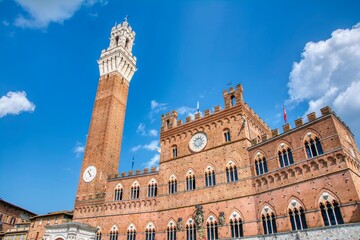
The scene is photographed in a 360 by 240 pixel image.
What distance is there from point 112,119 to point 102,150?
4.99 m

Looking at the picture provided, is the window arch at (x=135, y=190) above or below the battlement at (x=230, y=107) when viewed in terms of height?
below

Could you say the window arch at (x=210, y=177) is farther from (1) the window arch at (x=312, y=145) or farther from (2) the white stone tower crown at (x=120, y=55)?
(2) the white stone tower crown at (x=120, y=55)

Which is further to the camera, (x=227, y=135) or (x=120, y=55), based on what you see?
(x=120, y=55)

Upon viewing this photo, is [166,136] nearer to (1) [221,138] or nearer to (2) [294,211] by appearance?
(1) [221,138]

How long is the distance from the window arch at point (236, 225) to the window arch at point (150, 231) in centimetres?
836

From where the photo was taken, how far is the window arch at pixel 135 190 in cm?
3102

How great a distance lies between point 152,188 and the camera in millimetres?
30672

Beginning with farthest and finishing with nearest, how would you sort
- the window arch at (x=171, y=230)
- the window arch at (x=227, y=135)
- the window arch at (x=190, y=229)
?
1. the window arch at (x=227, y=135)
2. the window arch at (x=171, y=230)
3. the window arch at (x=190, y=229)

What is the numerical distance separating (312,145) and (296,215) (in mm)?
5312

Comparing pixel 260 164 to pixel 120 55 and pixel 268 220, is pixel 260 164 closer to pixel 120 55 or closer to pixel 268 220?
pixel 268 220

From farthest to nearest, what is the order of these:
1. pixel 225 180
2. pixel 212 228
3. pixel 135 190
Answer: pixel 135 190 < pixel 225 180 < pixel 212 228

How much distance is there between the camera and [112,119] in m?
38.7

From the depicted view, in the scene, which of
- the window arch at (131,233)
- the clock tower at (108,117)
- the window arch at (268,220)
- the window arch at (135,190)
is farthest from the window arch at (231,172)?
the clock tower at (108,117)

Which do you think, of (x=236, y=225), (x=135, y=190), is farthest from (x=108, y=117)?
(x=236, y=225)
